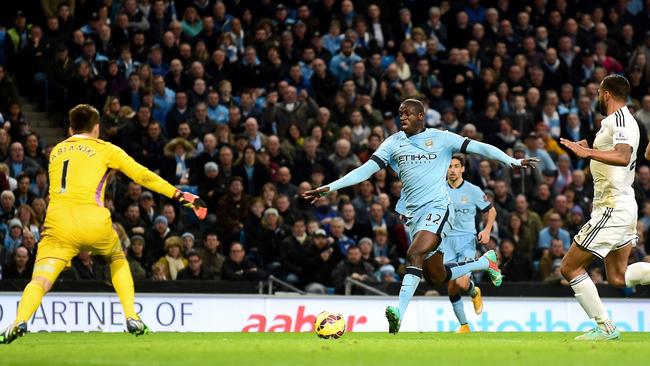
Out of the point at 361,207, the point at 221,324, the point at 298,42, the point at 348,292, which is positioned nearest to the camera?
→ the point at 221,324

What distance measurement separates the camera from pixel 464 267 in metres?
15.6

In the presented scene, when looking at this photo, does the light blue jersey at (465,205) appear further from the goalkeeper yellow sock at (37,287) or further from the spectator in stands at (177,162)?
the goalkeeper yellow sock at (37,287)

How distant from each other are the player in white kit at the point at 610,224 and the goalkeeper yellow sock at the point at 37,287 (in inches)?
197

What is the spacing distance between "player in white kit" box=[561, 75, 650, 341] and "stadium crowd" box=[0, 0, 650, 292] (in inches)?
315

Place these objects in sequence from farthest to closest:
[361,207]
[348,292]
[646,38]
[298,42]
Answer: [646,38] → [298,42] → [361,207] → [348,292]

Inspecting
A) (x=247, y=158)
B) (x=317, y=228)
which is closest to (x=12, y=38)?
(x=247, y=158)

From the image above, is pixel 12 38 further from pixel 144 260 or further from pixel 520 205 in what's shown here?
pixel 520 205

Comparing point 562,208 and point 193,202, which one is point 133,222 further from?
point 193,202

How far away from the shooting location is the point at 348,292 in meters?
20.1

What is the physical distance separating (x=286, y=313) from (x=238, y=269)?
4.66 ft

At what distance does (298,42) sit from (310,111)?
81.3 inches

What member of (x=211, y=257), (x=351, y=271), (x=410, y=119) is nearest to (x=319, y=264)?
(x=351, y=271)

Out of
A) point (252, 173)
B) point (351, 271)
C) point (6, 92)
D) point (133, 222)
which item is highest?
point (6, 92)

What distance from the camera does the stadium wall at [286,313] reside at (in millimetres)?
18141
